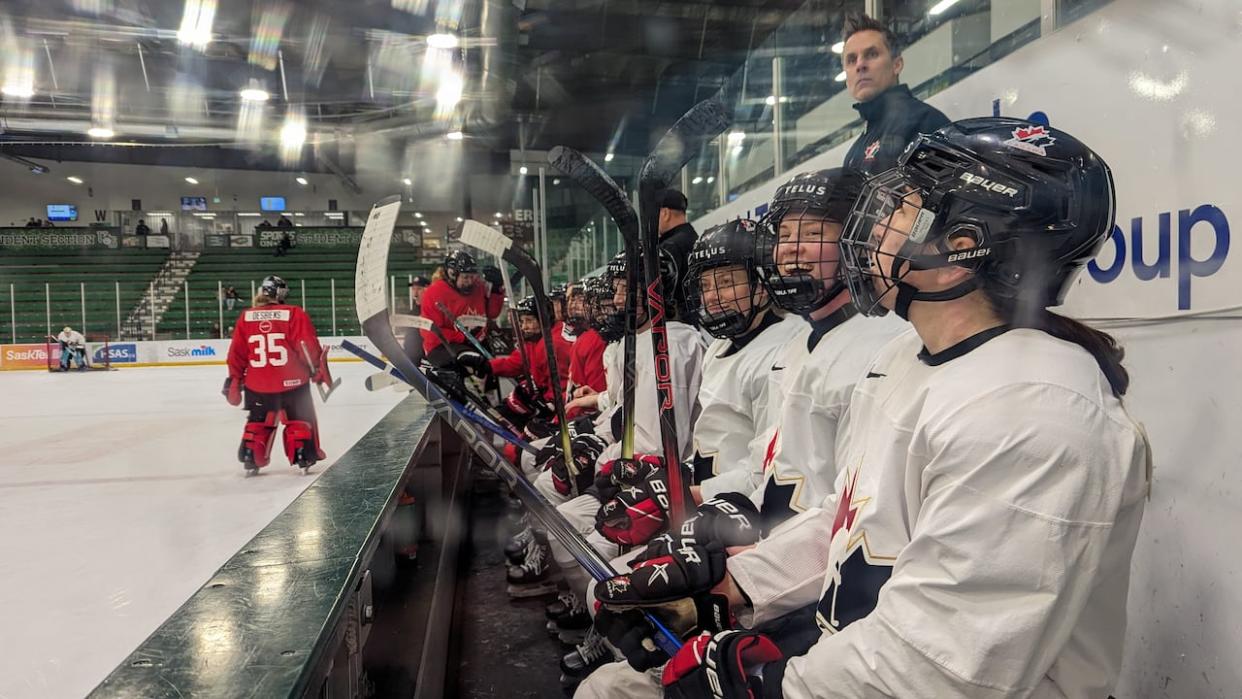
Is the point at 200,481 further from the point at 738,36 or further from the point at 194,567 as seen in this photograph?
the point at 738,36

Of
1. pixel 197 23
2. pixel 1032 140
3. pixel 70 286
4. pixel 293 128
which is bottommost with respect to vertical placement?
pixel 1032 140

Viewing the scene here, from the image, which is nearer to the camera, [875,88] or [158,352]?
[875,88]

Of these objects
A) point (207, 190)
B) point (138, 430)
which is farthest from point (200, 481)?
point (207, 190)

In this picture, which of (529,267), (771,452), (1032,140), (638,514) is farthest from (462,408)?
(1032,140)

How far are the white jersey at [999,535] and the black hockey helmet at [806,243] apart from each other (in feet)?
1.55

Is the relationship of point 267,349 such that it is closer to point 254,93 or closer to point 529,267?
point 529,267

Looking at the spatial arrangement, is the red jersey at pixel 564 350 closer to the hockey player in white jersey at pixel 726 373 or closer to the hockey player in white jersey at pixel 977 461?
the hockey player in white jersey at pixel 726 373

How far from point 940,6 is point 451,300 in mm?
3250

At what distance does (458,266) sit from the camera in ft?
14.5

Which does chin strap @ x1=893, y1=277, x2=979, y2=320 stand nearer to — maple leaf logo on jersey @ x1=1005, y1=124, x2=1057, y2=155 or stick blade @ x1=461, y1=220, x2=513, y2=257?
maple leaf logo on jersey @ x1=1005, y1=124, x2=1057, y2=155

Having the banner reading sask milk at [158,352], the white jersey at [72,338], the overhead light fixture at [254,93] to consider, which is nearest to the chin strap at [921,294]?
the overhead light fixture at [254,93]

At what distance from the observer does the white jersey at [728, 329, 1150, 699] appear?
0.62 m

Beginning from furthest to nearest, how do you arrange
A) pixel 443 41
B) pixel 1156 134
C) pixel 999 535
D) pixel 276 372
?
pixel 443 41
pixel 276 372
pixel 1156 134
pixel 999 535

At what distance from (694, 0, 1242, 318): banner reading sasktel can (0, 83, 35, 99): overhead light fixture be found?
586 inches
